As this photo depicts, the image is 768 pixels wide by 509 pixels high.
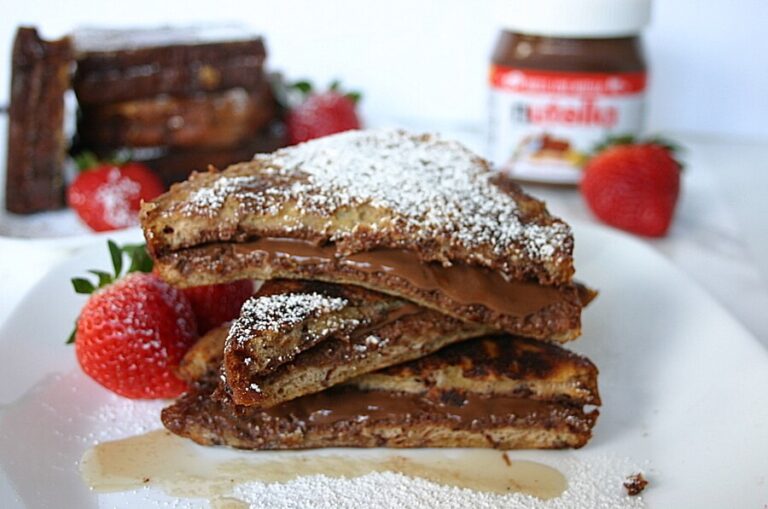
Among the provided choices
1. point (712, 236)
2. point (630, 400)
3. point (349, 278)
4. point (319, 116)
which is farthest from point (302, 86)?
point (630, 400)

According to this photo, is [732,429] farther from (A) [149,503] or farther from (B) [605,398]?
(A) [149,503]

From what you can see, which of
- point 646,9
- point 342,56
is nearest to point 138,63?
point 342,56

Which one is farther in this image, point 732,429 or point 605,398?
point 605,398

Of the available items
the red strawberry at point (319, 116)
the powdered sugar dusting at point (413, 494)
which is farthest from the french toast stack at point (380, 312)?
the red strawberry at point (319, 116)

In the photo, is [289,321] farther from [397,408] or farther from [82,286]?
[82,286]

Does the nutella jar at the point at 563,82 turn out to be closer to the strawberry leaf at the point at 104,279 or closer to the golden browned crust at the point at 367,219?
the golden browned crust at the point at 367,219
